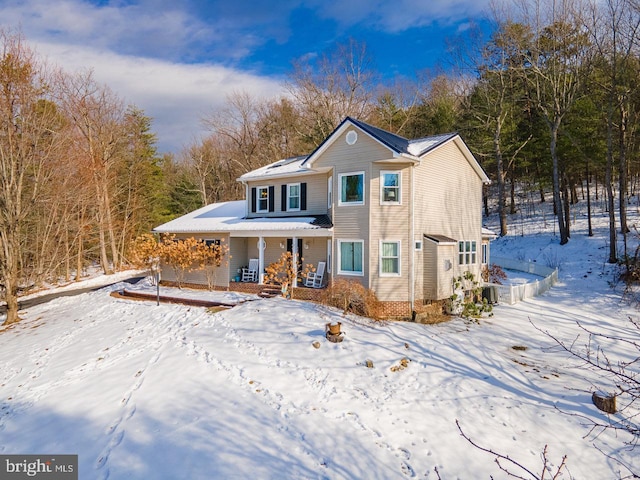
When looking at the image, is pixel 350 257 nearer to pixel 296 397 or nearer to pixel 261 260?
pixel 261 260

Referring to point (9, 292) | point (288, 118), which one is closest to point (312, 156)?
point (9, 292)

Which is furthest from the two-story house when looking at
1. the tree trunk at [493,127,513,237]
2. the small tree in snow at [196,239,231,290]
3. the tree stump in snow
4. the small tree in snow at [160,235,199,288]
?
the tree trunk at [493,127,513,237]

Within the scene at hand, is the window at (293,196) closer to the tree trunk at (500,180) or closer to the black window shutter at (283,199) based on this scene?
the black window shutter at (283,199)

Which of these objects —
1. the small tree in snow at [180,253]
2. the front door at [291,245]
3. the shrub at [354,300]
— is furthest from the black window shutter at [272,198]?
the shrub at [354,300]

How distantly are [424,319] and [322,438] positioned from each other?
26.1 feet

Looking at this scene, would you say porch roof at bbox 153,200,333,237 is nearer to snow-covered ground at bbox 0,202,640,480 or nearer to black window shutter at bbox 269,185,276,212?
black window shutter at bbox 269,185,276,212

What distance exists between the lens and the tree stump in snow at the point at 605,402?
7.84 meters

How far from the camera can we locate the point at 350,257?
49.3 feet

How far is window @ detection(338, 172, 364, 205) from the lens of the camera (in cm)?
1476

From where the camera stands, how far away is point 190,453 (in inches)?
Result: 252

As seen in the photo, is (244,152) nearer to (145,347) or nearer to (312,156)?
(312,156)
